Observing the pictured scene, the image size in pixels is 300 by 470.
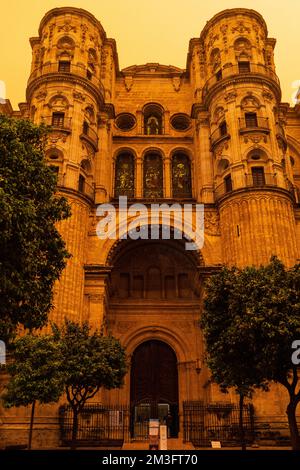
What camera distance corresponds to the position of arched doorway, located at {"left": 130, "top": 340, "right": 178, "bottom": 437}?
26.9 meters

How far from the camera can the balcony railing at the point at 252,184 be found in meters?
26.2

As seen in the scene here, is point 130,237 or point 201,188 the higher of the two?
point 201,188

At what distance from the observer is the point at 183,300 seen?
29.7 metres

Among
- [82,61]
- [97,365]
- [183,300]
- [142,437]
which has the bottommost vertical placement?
[142,437]

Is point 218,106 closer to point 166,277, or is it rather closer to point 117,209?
point 117,209

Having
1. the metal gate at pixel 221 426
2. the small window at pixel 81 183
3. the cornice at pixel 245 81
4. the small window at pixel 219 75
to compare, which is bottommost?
the metal gate at pixel 221 426

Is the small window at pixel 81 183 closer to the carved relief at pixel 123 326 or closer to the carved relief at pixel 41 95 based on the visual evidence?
the carved relief at pixel 41 95

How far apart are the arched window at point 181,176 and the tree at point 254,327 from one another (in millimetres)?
15288

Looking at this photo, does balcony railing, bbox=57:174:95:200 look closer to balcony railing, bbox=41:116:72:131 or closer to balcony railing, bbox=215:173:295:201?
balcony railing, bbox=41:116:72:131

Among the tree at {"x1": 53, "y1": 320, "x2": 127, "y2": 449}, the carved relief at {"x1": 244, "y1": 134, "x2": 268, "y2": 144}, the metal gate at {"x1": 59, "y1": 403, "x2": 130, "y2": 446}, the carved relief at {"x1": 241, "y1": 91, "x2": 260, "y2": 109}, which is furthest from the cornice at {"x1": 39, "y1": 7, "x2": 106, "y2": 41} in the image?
the metal gate at {"x1": 59, "y1": 403, "x2": 130, "y2": 446}

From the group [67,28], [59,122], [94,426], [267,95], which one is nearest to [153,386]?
[94,426]

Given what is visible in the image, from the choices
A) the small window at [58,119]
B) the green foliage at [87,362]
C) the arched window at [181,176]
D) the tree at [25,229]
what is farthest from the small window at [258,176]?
the tree at [25,229]

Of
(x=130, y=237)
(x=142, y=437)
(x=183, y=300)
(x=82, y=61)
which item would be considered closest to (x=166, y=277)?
(x=183, y=300)
